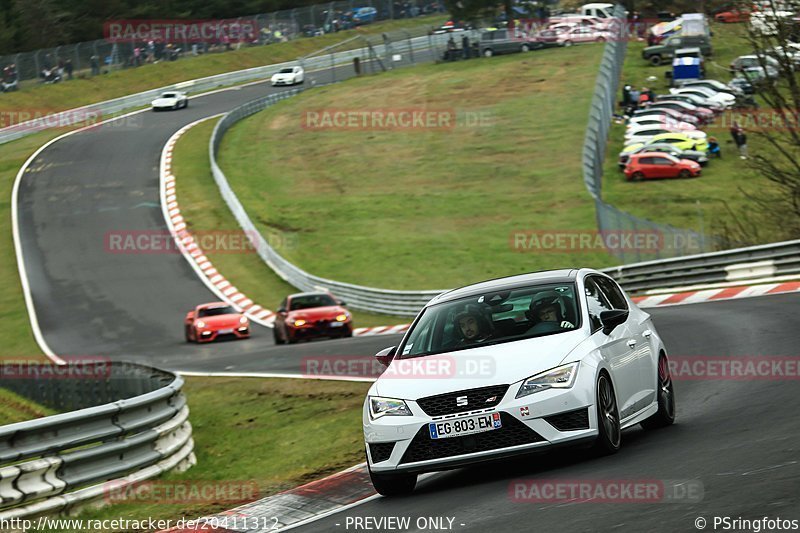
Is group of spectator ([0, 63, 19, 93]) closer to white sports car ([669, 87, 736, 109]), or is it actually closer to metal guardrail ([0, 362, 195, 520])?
white sports car ([669, 87, 736, 109])

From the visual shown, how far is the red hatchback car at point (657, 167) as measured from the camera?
5053 centimetres

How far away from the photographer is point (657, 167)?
2004 inches

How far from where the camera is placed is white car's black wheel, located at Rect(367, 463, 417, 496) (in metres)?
9.26

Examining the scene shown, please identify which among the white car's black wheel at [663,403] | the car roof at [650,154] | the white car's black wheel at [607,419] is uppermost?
the white car's black wheel at [607,419]

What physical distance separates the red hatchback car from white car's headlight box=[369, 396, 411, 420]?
42502 millimetres

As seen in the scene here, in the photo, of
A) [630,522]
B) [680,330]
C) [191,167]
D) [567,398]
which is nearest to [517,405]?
[567,398]

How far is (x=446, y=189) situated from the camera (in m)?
52.3

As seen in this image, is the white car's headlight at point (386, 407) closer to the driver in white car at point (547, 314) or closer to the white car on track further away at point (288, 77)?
the driver in white car at point (547, 314)

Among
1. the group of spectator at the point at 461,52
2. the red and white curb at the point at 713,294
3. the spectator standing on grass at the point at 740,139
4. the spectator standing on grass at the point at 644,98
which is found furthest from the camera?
the group of spectator at the point at 461,52

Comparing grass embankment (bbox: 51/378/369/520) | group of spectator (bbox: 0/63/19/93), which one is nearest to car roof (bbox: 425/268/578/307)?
grass embankment (bbox: 51/378/369/520)

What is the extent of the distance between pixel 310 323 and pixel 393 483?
19403 mm

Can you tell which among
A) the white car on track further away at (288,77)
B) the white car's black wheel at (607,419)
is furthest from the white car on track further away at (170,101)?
the white car's black wheel at (607,419)

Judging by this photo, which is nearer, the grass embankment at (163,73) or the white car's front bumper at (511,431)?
the white car's front bumper at (511,431)

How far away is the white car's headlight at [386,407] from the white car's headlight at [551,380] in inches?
34.1
